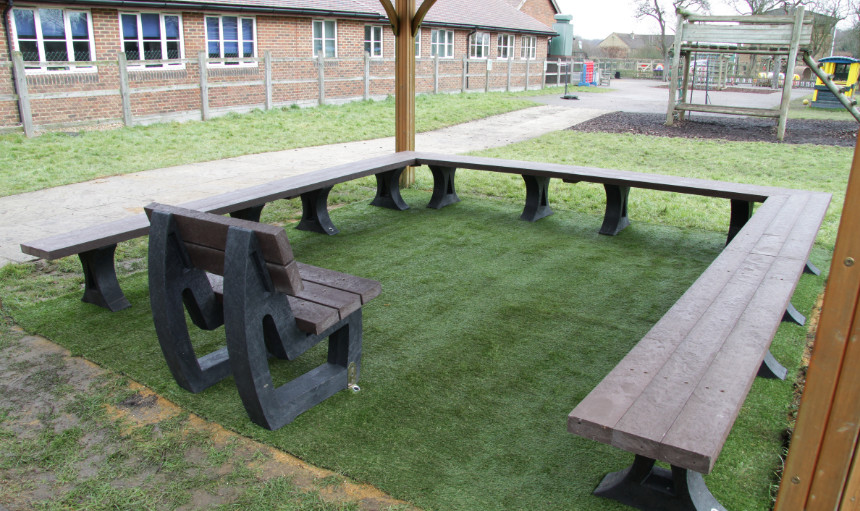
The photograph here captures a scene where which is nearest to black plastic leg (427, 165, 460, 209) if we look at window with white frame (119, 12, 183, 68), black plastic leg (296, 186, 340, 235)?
black plastic leg (296, 186, 340, 235)

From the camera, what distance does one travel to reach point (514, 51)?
27.7m

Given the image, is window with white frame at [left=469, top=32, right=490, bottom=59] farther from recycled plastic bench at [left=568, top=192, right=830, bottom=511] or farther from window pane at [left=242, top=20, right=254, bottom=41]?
recycled plastic bench at [left=568, top=192, right=830, bottom=511]

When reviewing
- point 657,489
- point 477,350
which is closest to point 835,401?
point 657,489

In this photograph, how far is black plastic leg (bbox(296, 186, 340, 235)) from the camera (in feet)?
19.8

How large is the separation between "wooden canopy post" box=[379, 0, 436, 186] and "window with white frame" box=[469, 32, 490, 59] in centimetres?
1812

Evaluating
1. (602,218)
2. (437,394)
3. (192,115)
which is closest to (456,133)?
→ (192,115)

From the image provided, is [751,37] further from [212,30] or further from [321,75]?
[212,30]

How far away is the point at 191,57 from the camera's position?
14.6 meters

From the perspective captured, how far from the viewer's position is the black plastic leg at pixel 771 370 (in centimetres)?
338

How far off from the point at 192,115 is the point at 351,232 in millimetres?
9724

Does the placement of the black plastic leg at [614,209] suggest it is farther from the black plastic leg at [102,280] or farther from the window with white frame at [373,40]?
the window with white frame at [373,40]

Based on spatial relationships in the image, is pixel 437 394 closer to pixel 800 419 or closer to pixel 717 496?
pixel 717 496

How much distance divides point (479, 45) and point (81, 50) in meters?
15.7

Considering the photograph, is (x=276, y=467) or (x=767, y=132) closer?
(x=276, y=467)
